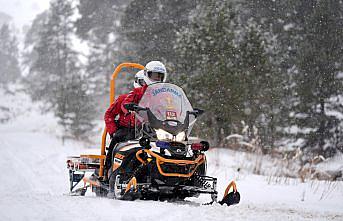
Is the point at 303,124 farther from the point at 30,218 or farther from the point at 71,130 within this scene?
the point at 30,218

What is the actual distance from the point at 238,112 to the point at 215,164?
443cm

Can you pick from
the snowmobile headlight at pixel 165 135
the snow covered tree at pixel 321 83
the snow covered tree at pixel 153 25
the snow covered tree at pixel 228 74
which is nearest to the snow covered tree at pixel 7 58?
the snow covered tree at pixel 153 25

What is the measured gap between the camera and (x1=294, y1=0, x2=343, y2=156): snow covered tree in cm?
1825

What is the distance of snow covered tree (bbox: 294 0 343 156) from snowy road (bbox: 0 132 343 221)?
214 inches

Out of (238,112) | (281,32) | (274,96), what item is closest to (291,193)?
(238,112)

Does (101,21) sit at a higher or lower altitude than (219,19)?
higher

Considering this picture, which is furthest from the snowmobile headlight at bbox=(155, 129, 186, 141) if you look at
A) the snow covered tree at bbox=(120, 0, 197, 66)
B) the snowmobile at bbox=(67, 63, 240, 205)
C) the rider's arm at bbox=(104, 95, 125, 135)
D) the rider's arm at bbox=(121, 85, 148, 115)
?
the snow covered tree at bbox=(120, 0, 197, 66)

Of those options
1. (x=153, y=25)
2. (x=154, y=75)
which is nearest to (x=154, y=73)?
(x=154, y=75)

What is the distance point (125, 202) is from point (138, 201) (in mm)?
419

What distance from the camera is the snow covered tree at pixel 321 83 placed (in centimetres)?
1825

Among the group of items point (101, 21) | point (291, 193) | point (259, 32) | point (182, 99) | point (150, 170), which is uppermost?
point (101, 21)

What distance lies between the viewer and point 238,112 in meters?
16.3

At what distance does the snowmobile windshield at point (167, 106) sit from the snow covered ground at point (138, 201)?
112 cm

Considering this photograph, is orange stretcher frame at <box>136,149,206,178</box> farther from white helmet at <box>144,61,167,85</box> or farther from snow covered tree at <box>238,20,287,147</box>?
Result: snow covered tree at <box>238,20,287,147</box>
